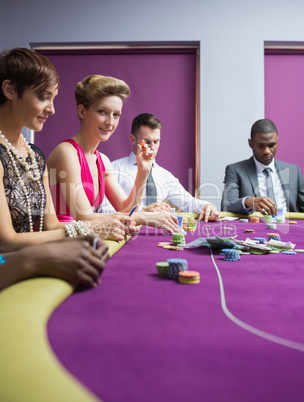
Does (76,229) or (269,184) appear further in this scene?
(269,184)

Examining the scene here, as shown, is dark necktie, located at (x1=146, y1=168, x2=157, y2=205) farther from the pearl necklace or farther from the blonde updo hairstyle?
the pearl necklace

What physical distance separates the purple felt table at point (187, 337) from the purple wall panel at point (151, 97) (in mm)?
3528

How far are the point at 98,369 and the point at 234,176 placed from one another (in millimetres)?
3188

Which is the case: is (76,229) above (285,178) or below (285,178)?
below

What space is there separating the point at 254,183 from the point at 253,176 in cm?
7

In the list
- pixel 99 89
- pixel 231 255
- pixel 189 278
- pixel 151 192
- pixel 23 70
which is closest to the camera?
pixel 189 278

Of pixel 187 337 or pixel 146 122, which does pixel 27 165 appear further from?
pixel 146 122

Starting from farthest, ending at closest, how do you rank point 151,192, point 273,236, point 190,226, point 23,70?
1. point 151,192
2. point 190,226
3. point 273,236
4. point 23,70

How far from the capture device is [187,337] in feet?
2.07

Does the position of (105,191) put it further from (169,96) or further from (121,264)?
(169,96)

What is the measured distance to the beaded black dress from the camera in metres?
1.44

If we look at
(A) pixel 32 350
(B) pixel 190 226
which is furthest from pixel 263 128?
(A) pixel 32 350

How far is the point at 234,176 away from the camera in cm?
357

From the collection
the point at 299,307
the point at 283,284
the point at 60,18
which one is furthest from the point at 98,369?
the point at 60,18
